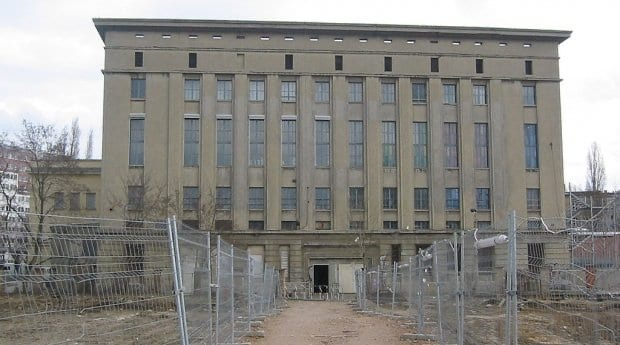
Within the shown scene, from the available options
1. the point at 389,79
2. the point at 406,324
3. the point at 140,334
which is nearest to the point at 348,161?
the point at 389,79

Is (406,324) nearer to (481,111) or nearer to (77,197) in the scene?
(481,111)

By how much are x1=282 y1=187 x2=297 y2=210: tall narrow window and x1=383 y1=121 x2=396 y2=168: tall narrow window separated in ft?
28.2

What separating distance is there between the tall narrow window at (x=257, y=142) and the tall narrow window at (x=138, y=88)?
9999mm

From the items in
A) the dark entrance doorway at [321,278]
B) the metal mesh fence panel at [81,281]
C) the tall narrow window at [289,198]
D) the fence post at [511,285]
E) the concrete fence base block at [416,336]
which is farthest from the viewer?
the tall narrow window at [289,198]

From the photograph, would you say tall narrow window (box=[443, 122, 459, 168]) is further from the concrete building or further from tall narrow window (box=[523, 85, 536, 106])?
tall narrow window (box=[523, 85, 536, 106])

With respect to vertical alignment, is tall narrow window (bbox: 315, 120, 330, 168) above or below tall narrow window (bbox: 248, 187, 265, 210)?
above

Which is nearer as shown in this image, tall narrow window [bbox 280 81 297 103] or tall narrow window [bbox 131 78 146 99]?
tall narrow window [bbox 131 78 146 99]

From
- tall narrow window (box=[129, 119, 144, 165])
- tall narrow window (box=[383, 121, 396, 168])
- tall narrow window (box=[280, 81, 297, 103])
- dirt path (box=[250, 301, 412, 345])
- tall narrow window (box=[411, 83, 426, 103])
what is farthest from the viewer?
tall narrow window (box=[411, 83, 426, 103])

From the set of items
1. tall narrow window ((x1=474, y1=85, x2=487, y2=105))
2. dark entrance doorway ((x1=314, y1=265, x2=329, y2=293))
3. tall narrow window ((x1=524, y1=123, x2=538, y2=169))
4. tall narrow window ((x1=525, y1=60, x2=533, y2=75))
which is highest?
tall narrow window ((x1=525, y1=60, x2=533, y2=75))

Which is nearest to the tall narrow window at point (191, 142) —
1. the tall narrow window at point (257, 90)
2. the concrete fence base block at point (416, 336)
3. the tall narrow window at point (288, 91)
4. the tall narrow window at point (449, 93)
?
the tall narrow window at point (257, 90)

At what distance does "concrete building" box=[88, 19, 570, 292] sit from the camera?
64.9 m

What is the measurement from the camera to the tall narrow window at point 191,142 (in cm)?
6556

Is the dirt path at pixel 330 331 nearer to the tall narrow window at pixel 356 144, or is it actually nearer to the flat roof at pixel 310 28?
the tall narrow window at pixel 356 144

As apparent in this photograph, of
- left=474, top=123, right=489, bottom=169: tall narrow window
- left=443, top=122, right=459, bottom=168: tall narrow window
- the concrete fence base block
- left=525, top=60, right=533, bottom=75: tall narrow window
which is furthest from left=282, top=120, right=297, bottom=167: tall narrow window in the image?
the concrete fence base block
